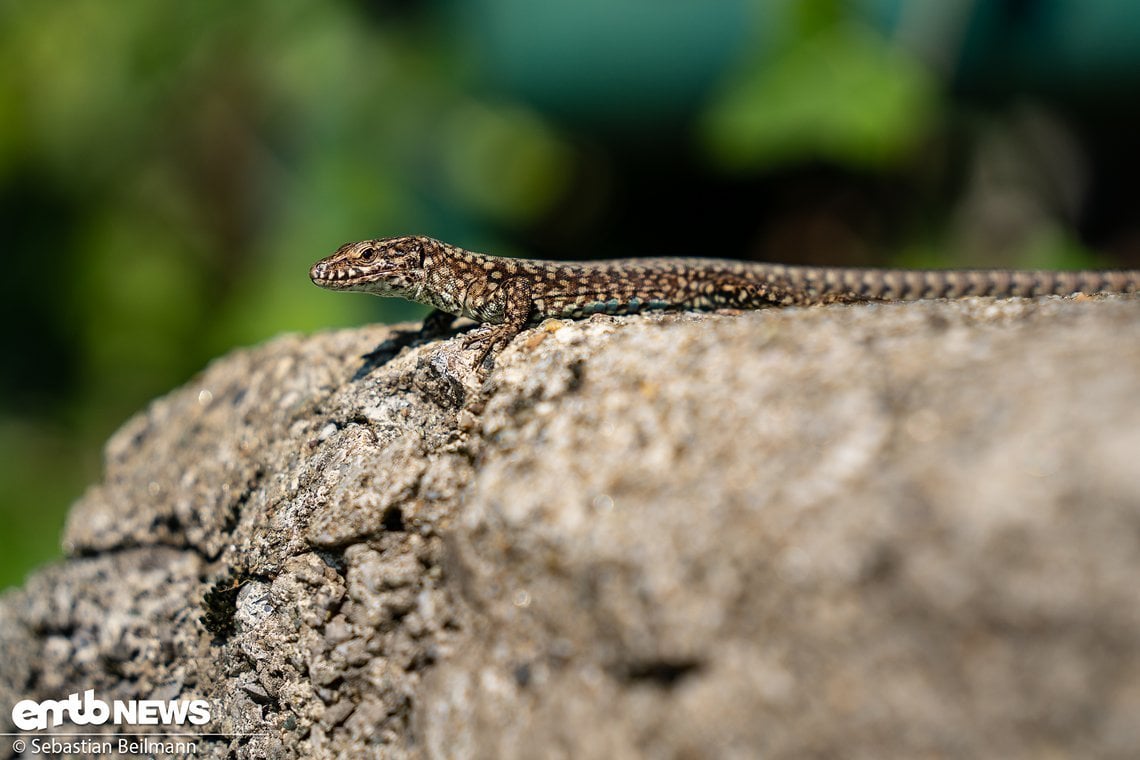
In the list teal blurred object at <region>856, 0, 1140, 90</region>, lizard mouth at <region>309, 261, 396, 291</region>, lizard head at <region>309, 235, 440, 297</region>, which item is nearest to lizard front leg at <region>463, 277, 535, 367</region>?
lizard head at <region>309, 235, 440, 297</region>

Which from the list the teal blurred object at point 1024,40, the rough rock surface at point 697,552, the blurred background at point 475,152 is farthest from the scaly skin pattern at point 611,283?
the teal blurred object at point 1024,40

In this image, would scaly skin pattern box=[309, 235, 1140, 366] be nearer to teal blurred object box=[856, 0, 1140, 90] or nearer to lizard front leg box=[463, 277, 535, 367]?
lizard front leg box=[463, 277, 535, 367]

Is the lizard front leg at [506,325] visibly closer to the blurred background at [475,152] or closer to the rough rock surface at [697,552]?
the rough rock surface at [697,552]

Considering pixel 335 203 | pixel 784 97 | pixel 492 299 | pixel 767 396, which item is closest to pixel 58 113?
pixel 335 203

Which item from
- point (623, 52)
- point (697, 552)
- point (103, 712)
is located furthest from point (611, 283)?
point (623, 52)

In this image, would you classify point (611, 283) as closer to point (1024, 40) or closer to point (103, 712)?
point (103, 712)

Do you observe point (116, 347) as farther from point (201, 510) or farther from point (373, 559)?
point (373, 559)
